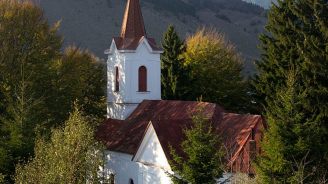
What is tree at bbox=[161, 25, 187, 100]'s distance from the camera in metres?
50.5

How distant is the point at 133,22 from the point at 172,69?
403 inches

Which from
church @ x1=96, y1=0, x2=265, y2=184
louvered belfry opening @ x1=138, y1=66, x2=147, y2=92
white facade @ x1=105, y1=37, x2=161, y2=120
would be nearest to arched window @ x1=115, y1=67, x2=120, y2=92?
church @ x1=96, y1=0, x2=265, y2=184

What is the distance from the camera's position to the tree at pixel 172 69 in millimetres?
50531

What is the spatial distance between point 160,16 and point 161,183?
10802 centimetres

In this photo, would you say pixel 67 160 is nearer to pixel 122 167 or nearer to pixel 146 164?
pixel 146 164

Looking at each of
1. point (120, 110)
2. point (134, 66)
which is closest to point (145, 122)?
point (120, 110)

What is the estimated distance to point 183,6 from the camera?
155 metres

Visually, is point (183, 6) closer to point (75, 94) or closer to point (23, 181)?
point (75, 94)

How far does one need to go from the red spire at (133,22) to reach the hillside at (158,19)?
62766mm

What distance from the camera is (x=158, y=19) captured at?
132000 millimetres

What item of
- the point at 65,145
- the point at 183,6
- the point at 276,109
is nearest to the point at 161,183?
the point at 65,145

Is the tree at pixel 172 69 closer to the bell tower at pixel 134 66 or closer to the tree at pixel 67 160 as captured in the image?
the bell tower at pixel 134 66

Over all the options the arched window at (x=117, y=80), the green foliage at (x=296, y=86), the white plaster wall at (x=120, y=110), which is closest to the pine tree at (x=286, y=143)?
the green foliage at (x=296, y=86)

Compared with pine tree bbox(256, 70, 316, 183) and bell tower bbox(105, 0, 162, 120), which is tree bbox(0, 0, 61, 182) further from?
pine tree bbox(256, 70, 316, 183)
